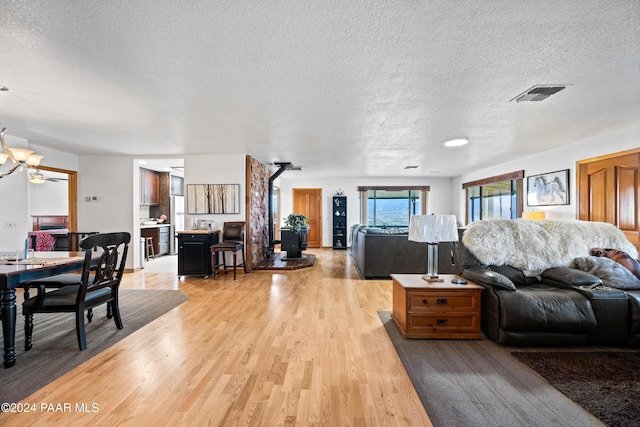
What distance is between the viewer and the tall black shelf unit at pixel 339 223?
9516 millimetres

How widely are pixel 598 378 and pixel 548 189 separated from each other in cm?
417

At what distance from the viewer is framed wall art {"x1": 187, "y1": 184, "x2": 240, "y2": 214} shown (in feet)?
18.4

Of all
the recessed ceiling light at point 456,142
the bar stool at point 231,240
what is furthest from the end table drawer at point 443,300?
the bar stool at point 231,240

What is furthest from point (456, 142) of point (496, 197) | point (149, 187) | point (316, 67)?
point (149, 187)

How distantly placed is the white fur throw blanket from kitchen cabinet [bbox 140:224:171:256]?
7.39 meters

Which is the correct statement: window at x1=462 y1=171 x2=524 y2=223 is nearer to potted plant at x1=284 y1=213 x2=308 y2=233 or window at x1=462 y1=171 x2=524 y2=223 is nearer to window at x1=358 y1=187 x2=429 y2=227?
window at x1=358 y1=187 x2=429 y2=227

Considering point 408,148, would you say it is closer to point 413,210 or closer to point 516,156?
point 516,156

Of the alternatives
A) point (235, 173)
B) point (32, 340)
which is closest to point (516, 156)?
point (235, 173)

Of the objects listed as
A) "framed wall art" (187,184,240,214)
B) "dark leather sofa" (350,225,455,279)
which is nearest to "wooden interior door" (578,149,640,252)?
"dark leather sofa" (350,225,455,279)

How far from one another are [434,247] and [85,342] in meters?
3.37

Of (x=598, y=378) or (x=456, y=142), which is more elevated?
(x=456, y=142)

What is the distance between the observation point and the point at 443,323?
2.69 m

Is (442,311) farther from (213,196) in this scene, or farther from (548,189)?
(213,196)

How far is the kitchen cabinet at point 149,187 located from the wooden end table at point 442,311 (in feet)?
22.7
